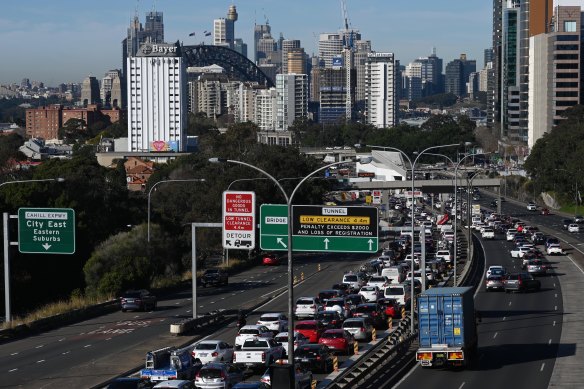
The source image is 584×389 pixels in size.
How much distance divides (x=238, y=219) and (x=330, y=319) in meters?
7.21

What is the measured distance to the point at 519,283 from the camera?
67.8 m

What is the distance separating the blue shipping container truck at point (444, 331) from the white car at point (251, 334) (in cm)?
626

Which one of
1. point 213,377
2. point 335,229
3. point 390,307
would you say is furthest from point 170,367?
point 390,307

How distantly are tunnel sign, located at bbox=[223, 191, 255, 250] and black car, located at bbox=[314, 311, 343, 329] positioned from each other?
18.1 ft

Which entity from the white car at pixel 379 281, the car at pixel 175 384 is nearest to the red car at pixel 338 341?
the car at pixel 175 384

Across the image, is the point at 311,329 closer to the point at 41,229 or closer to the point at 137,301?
the point at 41,229

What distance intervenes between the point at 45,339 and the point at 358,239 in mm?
15525

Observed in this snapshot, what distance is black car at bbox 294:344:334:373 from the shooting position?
132 feet

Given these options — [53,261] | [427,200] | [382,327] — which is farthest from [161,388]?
[427,200]

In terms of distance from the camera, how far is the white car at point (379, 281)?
2734 inches

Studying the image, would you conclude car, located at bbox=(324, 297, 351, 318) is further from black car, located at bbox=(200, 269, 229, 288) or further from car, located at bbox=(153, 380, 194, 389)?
car, located at bbox=(153, 380, 194, 389)

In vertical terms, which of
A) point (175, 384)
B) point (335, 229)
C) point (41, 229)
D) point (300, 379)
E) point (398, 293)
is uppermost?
point (335, 229)

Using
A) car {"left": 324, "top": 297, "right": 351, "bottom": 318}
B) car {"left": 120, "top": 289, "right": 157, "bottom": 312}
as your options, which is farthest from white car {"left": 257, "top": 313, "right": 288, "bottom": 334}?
car {"left": 120, "top": 289, "right": 157, "bottom": 312}

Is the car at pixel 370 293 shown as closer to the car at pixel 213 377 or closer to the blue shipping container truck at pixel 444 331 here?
the blue shipping container truck at pixel 444 331
